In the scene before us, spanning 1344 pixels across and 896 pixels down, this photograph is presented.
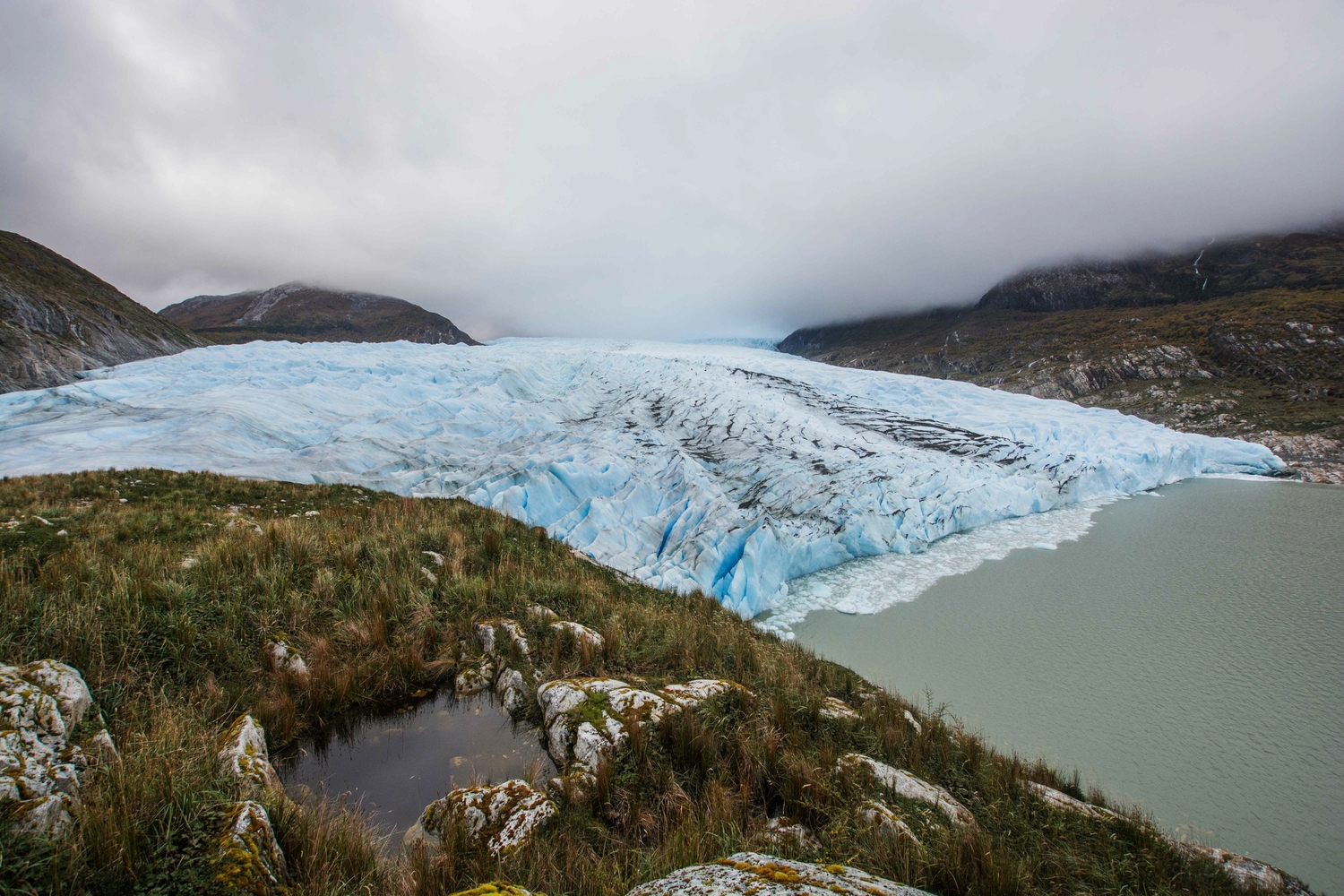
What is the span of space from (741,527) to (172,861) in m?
11.7

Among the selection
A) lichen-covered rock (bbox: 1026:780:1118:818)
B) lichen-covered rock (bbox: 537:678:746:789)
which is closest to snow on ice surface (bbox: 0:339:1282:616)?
lichen-covered rock (bbox: 537:678:746:789)

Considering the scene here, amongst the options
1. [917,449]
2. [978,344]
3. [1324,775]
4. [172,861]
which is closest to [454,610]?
[172,861]

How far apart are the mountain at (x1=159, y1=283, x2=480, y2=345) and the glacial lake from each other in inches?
4532

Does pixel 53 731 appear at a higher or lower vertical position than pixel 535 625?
higher

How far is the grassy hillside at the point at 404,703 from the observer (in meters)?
1.84

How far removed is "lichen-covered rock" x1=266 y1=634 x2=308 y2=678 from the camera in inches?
127

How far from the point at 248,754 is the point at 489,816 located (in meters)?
1.14

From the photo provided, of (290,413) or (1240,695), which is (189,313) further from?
(1240,695)

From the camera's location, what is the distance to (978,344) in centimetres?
7238

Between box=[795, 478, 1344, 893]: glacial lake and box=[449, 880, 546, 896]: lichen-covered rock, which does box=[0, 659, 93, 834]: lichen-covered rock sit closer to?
box=[449, 880, 546, 896]: lichen-covered rock

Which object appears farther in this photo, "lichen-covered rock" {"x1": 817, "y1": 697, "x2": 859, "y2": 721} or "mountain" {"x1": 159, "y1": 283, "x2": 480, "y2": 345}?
"mountain" {"x1": 159, "y1": 283, "x2": 480, "y2": 345}

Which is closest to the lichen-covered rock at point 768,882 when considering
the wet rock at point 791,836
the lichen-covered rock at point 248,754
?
the wet rock at point 791,836

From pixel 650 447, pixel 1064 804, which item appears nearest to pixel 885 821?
pixel 1064 804

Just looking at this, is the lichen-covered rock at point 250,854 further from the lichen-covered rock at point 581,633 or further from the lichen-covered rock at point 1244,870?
the lichen-covered rock at point 1244,870
